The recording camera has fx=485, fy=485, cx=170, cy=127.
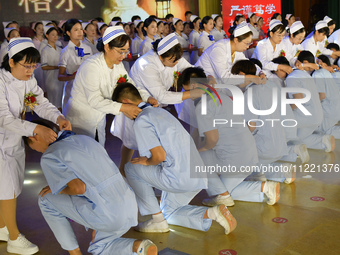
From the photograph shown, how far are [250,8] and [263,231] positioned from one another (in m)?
7.66

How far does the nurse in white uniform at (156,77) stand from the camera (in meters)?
3.40

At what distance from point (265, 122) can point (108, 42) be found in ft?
4.19

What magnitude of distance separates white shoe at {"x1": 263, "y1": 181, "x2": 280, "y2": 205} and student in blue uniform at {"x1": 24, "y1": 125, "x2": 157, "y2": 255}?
103cm

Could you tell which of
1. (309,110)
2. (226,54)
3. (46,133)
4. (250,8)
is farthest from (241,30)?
(250,8)

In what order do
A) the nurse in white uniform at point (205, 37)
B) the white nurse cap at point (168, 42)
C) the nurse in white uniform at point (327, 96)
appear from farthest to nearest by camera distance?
the nurse in white uniform at point (205, 37) → the nurse in white uniform at point (327, 96) → the white nurse cap at point (168, 42)

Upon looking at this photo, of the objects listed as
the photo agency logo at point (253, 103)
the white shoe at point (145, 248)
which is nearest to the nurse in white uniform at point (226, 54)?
the photo agency logo at point (253, 103)

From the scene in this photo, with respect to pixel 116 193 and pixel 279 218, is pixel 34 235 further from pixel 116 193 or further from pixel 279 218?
pixel 279 218

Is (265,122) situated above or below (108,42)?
below

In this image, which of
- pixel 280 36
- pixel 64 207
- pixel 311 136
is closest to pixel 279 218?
pixel 64 207

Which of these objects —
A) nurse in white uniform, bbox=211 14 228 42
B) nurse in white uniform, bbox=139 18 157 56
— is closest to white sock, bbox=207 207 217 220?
nurse in white uniform, bbox=139 18 157 56

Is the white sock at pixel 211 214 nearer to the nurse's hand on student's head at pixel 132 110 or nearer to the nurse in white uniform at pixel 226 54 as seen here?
the nurse's hand on student's head at pixel 132 110

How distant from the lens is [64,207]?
231 centimetres

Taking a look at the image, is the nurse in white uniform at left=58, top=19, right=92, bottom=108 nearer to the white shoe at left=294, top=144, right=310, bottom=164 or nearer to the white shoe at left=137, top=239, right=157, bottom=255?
the white shoe at left=294, top=144, right=310, bottom=164

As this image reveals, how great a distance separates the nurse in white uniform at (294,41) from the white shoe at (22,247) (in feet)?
11.5
